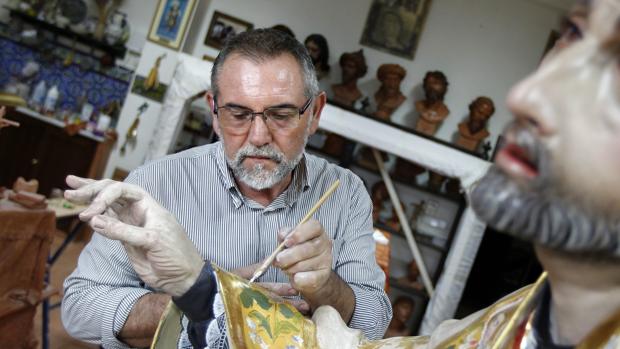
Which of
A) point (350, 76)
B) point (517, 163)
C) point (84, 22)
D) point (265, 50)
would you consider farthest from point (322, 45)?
point (517, 163)

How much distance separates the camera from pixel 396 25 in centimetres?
555

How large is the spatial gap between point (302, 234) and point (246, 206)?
1.66 feet

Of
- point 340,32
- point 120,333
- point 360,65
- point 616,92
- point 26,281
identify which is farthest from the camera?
point 340,32

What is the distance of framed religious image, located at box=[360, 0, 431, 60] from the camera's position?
5.54 meters

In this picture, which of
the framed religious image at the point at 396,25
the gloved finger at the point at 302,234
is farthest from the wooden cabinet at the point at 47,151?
the gloved finger at the point at 302,234

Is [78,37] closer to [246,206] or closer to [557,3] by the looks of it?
[557,3]

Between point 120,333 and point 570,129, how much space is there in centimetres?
121

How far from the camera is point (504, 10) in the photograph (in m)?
5.52

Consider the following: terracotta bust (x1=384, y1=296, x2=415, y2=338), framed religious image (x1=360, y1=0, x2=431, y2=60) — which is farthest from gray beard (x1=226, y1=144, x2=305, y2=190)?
framed religious image (x1=360, y1=0, x2=431, y2=60)

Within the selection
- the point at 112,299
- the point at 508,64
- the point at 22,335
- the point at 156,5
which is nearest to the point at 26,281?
the point at 22,335

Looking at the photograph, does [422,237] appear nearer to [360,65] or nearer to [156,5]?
[360,65]

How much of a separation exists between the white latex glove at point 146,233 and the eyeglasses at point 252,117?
623 mm

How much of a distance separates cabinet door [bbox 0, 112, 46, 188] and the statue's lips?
5.35 meters

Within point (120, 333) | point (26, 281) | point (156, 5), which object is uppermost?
point (156, 5)
